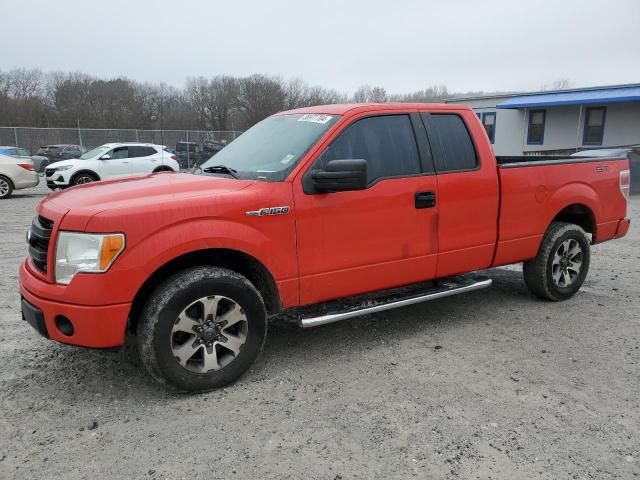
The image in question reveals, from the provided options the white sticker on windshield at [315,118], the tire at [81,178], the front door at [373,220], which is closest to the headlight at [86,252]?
the front door at [373,220]

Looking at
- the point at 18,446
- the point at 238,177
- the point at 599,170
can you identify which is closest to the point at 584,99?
the point at 599,170

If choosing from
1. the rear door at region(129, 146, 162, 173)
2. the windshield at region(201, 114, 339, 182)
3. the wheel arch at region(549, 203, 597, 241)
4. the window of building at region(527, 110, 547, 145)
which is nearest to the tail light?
the wheel arch at region(549, 203, 597, 241)

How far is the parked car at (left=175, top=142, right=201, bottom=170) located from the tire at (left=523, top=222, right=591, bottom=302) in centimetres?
2454

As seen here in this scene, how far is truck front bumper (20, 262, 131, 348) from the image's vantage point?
3100 millimetres

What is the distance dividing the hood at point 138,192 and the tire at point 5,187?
13.7m

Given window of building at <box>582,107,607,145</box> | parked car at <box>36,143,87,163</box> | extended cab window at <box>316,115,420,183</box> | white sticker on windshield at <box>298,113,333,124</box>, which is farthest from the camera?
parked car at <box>36,143,87,163</box>

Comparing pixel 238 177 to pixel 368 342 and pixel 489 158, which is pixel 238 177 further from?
pixel 489 158

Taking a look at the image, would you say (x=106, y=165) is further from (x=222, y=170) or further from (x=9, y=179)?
(x=222, y=170)

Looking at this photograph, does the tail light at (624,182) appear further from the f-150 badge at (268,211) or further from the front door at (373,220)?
the f-150 badge at (268,211)

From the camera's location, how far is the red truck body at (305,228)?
3.14 metres

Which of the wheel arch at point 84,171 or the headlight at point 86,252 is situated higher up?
the headlight at point 86,252

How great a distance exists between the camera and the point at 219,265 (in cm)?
369

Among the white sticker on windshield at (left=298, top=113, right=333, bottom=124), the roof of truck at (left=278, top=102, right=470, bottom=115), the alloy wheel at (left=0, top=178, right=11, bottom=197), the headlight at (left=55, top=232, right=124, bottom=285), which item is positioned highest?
the roof of truck at (left=278, top=102, right=470, bottom=115)

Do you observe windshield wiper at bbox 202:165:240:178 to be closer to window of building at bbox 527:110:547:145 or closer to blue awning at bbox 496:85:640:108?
blue awning at bbox 496:85:640:108
